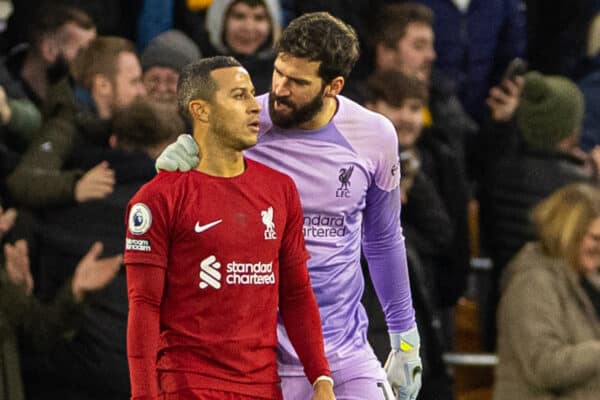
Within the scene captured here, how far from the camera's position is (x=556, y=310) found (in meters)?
5.82

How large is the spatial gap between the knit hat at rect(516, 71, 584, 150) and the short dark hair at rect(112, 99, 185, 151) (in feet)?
6.06

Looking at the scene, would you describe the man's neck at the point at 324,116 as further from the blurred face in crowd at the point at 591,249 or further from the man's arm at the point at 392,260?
the blurred face in crowd at the point at 591,249

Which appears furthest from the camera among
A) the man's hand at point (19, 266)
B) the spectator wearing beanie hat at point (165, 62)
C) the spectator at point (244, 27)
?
the spectator at point (244, 27)

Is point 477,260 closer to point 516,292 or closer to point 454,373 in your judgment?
point 454,373

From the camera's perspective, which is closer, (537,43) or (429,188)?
(429,188)

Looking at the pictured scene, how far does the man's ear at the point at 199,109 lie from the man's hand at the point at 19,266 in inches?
79.3

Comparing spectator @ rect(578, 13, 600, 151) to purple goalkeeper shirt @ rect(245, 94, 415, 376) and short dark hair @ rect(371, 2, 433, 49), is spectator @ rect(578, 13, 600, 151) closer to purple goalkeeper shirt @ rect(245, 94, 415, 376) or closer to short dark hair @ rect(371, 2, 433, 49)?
short dark hair @ rect(371, 2, 433, 49)

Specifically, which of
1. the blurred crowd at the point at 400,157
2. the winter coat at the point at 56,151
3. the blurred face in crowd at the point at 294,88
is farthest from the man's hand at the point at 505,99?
the blurred face in crowd at the point at 294,88

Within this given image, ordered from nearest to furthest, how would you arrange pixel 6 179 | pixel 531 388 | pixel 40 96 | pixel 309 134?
pixel 309 134 < pixel 531 388 < pixel 6 179 < pixel 40 96

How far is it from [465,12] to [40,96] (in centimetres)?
224

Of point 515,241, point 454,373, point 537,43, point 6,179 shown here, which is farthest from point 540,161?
point 6,179

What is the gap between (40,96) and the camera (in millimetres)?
→ 6949

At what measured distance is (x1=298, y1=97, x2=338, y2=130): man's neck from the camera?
463 centimetres

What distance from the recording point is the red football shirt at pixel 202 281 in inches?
159
